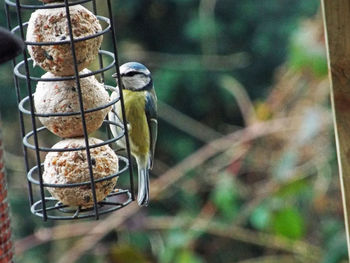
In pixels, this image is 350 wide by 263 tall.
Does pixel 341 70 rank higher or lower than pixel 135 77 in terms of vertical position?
higher

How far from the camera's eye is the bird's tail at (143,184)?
7.70 ft

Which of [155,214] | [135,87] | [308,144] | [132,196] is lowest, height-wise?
[155,214]

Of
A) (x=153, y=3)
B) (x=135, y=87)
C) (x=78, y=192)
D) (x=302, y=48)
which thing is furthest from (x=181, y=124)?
(x=78, y=192)

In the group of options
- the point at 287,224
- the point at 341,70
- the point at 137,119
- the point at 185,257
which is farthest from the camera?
the point at 185,257

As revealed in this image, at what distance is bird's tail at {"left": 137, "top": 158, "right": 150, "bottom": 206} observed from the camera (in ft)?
7.70

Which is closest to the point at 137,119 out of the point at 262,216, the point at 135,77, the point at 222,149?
the point at 135,77

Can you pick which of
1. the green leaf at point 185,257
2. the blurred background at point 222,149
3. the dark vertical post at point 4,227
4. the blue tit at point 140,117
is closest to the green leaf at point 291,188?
the blurred background at point 222,149

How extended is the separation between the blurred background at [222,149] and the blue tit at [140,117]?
3.57 feet

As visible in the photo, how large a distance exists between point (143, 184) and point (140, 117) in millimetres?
185

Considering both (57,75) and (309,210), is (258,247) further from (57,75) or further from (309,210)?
(57,75)

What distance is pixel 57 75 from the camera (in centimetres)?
201

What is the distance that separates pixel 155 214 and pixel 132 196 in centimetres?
302

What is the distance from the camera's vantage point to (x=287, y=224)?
3.62 metres

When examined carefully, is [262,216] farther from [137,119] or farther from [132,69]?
[132,69]
